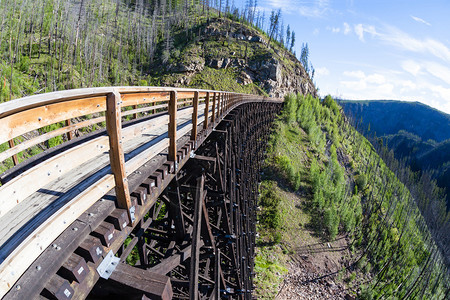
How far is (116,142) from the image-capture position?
171 centimetres

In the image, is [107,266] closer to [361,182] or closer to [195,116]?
[195,116]

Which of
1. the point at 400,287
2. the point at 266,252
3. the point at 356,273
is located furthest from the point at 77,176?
the point at 400,287

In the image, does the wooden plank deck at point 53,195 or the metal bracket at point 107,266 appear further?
the metal bracket at point 107,266

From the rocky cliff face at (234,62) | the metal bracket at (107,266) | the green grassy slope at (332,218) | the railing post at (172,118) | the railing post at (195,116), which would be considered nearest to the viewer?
the metal bracket at (107,266)

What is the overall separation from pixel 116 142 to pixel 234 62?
60.8 m

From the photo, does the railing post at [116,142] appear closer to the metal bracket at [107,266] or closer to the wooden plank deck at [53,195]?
the wooden plank deck at [53,195]

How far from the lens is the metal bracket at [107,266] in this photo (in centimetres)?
160

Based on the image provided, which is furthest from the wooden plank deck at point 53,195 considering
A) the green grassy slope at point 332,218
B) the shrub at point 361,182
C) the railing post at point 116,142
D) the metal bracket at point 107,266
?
the shrub at point 361,182

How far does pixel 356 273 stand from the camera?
86.9 ft

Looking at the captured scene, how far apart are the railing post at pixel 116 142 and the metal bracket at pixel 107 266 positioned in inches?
15.3

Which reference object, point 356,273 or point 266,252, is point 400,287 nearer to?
point 356,273

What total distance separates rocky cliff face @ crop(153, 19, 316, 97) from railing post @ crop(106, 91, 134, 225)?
49551 mm

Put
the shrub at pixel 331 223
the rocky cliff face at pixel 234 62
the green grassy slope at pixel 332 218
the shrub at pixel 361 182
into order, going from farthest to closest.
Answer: the rocky cliff face at pixel 234 62 → the shrub at pixel 361 182 → the shrub at pixel 331 223 → the green grassy slope at pixel 332 218

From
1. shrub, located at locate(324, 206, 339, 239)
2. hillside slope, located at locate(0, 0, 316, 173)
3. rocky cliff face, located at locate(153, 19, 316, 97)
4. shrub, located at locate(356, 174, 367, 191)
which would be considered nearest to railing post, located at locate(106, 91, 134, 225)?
shrub, located at locate(324, 206, 339, 239)
